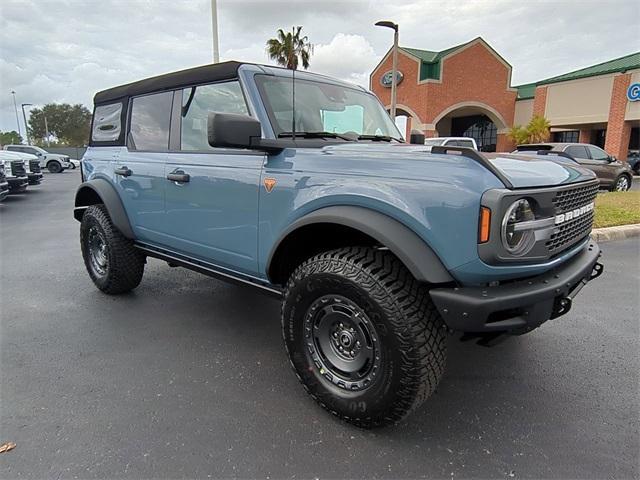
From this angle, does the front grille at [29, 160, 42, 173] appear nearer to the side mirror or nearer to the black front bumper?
the side mirror

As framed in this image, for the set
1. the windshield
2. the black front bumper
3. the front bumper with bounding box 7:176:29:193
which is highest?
the windshield

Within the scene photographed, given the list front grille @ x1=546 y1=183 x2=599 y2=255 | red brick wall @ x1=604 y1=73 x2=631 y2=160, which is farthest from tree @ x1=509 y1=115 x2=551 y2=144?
front grille @ x1=546 y1=183 x2=599 y2=255

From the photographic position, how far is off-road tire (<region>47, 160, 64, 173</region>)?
92.7 feet

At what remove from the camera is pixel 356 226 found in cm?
216

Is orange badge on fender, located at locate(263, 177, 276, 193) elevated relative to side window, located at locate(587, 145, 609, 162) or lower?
lower

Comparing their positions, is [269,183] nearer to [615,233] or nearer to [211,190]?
[211,190]

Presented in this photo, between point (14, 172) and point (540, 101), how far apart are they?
27.4 meters

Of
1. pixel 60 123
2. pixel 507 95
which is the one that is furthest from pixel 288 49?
pixel 60 123

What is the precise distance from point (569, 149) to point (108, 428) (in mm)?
14293

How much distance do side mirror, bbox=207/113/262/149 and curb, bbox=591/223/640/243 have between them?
6278 millimetres

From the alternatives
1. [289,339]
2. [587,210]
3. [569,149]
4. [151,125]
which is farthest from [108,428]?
[569,149]

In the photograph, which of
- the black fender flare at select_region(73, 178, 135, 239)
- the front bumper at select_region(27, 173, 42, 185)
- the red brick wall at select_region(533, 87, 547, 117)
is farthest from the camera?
the red brick wall at select_region(533, 87, 547, 117)

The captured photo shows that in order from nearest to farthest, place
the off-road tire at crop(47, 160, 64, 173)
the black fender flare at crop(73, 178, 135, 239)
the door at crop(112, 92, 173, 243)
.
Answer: the door at crop(112, 92, 173, 243)
the black fender flare at crop(73, 178, 135, 239)
the off-road tire at crop(47, 160, 64, 173)

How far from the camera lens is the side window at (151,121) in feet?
11.8
